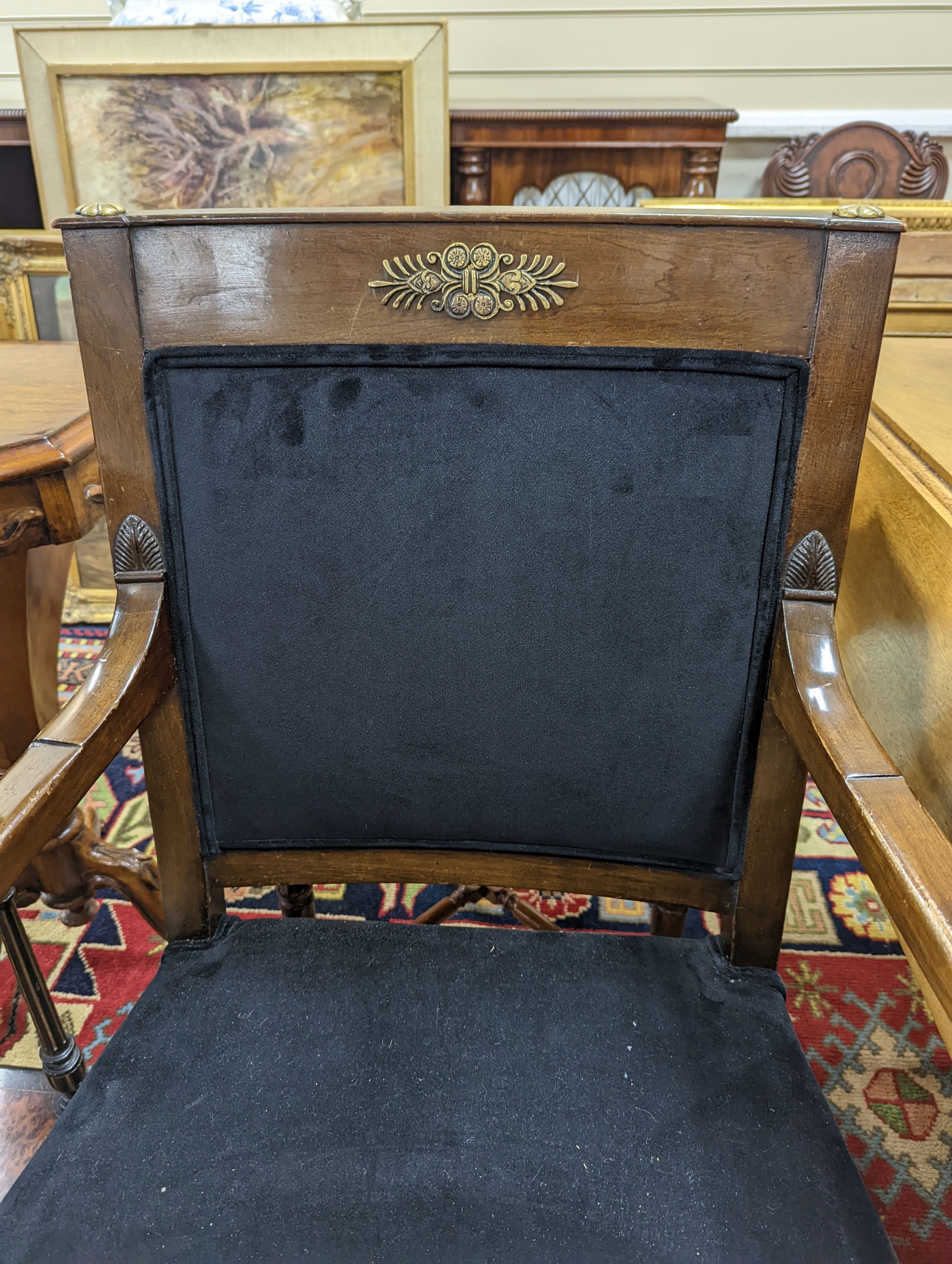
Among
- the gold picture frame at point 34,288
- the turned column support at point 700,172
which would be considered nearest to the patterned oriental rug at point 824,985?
the gold picture frame at point 34,288

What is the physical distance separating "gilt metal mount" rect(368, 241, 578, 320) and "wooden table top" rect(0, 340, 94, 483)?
0.36m

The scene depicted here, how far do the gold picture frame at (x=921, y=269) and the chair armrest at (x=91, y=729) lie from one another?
145 centimetres

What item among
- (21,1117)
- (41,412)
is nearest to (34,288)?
(41,412)

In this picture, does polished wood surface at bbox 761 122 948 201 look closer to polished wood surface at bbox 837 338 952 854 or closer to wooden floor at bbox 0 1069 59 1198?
polished wood surface at bbox 837 338 952 854

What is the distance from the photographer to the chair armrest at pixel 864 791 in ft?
1.55

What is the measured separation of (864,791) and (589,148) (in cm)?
183

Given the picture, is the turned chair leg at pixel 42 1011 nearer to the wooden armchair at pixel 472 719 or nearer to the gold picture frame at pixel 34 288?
the wooden armchair at pixel 472 719

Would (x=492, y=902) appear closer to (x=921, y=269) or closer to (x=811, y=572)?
(x=811, y=572)

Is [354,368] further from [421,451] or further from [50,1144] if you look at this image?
[50,1144]

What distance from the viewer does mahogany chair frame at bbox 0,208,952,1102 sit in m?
0.56

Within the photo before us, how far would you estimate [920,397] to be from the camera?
1014 millimetres

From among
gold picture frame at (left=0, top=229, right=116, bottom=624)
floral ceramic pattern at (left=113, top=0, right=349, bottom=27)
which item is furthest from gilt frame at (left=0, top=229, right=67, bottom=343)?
floral ceramic pattern at (left=113, top=0, right=349, bottom=27)

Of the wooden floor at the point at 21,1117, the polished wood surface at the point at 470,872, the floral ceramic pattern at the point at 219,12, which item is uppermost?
the floral ceramic pattern at the point at 219,12

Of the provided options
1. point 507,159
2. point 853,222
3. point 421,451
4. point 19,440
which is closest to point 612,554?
point 421,451
